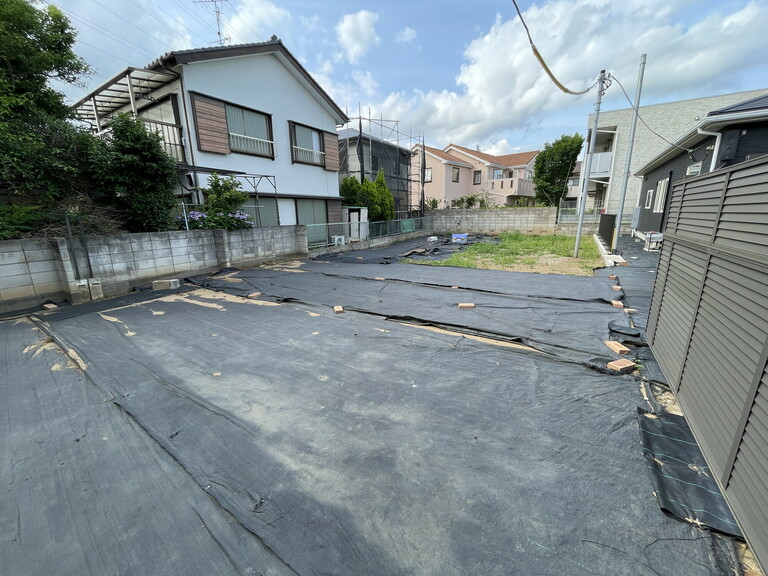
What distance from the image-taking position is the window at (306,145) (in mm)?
10023

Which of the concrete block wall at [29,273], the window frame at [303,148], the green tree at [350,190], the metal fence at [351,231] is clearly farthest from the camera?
the green tree at [350,190]

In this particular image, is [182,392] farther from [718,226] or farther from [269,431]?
[718,226]

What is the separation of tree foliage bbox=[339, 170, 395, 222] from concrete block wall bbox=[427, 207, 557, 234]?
529cm

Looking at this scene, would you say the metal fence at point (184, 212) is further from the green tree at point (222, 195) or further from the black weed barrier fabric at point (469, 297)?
the black weed barrier fabric at point (469, 297)

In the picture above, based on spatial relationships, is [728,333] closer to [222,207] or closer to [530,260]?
[530,260]

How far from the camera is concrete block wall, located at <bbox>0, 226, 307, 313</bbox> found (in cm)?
428

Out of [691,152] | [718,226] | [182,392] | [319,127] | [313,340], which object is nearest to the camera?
[718,226]

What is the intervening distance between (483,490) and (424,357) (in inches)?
57.6

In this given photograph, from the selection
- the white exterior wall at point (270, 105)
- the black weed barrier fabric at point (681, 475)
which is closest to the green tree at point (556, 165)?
the white exterior wall at point (270, 105)

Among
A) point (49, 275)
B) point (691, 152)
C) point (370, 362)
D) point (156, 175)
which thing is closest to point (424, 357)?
point (370, 362)

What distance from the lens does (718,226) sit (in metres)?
1.91

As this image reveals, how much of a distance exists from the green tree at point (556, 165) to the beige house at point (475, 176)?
3072 mm

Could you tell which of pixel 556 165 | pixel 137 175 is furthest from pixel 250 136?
pixel 556 165

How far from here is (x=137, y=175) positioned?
5531 mm
